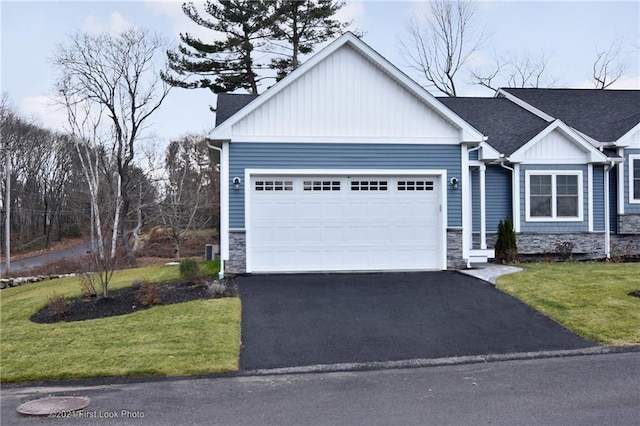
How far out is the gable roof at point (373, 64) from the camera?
12312 mm

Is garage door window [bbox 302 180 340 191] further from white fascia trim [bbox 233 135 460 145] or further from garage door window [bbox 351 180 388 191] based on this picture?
white fascia trim [bbox 233 135 460 145]

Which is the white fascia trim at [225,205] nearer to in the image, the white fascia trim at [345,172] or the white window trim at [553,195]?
the white fascia trim at [345,172]

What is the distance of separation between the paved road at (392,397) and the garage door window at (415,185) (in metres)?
6.96

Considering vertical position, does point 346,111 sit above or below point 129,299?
above

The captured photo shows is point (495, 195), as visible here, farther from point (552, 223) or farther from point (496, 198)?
point (552, 223)

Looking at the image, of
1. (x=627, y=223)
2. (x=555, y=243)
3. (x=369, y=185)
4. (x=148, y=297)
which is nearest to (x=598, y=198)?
(x=627, y=223)

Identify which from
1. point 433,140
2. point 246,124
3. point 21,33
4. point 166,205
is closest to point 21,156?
point 166,205

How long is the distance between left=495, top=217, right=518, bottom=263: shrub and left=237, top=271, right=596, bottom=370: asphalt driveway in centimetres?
319

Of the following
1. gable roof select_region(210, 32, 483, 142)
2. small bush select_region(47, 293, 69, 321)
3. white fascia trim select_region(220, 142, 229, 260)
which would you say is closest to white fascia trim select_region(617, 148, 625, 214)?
gable roof select_region(210, 32, 483, 142)

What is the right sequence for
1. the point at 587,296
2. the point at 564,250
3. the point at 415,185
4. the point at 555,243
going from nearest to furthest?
the point at 587,296, the point at 415,185, the point at 564,250, the point at 555,243

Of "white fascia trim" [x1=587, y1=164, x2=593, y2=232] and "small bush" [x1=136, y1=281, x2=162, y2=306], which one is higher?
"white fascia trim" [x1=587, y1=164, x2=593, y2=232]

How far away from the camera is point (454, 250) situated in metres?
13.0

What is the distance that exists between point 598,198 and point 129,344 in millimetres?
13803

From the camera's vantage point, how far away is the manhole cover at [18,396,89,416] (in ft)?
16.5
